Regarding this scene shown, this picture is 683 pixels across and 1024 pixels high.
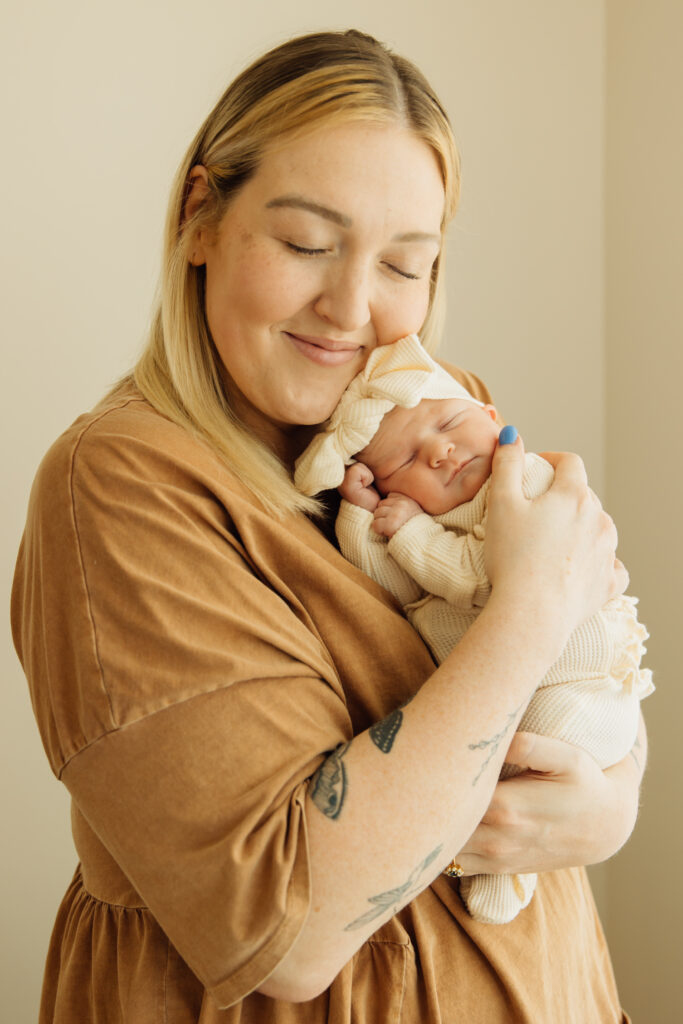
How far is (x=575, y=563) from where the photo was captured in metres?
1.23

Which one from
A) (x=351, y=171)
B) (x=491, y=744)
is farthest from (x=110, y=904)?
(x=351, y=171)

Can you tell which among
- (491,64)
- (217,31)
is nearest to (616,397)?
(491,64)

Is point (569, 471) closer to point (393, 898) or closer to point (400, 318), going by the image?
A: point (400, 318)

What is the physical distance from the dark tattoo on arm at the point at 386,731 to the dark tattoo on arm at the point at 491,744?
83 mm

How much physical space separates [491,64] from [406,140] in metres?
1.49

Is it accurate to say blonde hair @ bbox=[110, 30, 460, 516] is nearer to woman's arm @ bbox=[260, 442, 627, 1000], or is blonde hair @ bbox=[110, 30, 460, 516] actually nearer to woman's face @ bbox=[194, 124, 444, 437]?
woman's face @ bbox=[194, 124, 444, 437]

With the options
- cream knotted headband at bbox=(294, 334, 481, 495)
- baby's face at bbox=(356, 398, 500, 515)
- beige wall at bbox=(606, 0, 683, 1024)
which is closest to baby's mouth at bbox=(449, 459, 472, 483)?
baby's face at bbox=(356, 398, 500, 515)

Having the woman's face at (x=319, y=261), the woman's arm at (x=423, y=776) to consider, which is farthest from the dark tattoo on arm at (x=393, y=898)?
the woman's face at (x=319, y=261)

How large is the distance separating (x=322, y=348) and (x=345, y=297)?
0.10m

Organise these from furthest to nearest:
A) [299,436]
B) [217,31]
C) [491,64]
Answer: [491,64]
[217,31]
[299,436]

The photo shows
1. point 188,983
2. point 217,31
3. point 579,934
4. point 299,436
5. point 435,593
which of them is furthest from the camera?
point 217,31

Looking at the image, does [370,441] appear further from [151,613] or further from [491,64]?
[491,64]

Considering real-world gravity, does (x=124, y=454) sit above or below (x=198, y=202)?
below

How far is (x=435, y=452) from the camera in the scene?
1389mm
